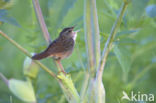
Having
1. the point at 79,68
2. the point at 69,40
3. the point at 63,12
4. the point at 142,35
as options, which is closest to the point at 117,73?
the point at 142,35

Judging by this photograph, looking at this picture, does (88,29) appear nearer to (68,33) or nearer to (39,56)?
(39,56)

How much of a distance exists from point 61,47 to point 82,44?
102mm

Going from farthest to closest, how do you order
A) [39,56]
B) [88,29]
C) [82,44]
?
1. [82,44]
2. [39,56]
3. [88,29]

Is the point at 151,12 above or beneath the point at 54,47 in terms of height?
above

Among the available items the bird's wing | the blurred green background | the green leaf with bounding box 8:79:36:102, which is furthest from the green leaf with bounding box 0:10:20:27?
the green leaf with bounding box 8:79:36:102

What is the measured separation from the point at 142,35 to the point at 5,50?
78cm

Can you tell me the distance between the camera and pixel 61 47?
842 mm

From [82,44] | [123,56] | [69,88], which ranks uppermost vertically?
[82,44]

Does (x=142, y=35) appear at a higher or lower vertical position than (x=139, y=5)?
higher

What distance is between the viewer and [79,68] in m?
0.99

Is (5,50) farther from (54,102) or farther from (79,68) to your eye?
(79,68)

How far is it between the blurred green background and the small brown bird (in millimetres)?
23

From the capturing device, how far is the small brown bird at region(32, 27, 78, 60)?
30.2 inches

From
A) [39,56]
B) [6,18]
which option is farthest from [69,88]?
[6,18]
